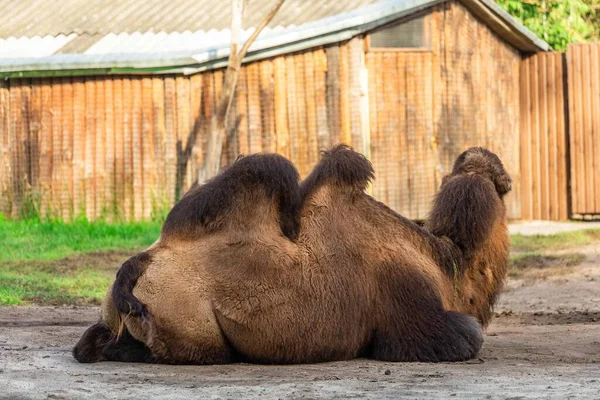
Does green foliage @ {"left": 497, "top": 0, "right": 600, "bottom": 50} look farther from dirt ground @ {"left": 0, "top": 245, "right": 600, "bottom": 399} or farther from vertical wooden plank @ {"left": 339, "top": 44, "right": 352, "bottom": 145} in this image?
dirt ground @ {"left": 0, "top": 245, "right": 600, "bottom": 399}

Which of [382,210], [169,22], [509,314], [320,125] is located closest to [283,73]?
[320,125]

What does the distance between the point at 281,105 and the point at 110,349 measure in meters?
10.2

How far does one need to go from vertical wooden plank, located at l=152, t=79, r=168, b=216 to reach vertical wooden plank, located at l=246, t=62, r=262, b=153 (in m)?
1.17

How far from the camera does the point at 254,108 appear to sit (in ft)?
54.5

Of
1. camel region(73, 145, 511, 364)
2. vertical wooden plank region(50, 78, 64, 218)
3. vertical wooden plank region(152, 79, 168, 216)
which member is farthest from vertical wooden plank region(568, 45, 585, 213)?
camel region(73, 145, 511, 364)

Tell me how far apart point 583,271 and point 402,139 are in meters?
4.76

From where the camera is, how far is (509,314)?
32.7 feet

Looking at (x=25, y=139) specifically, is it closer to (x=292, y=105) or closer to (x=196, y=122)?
(x=196, y=122)

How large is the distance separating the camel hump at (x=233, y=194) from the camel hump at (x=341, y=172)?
0.25 meters

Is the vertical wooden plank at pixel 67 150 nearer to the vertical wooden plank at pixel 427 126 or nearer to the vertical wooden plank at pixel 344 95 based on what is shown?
the vertical wooden plank at pixel 344 95

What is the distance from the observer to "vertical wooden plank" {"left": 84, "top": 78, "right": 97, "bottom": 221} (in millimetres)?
16594

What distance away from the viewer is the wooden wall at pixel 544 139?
18703 millimetres

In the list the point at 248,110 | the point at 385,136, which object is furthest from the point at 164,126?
the point at 385,136

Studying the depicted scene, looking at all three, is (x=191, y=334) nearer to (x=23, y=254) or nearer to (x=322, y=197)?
(x=322, y=197)
